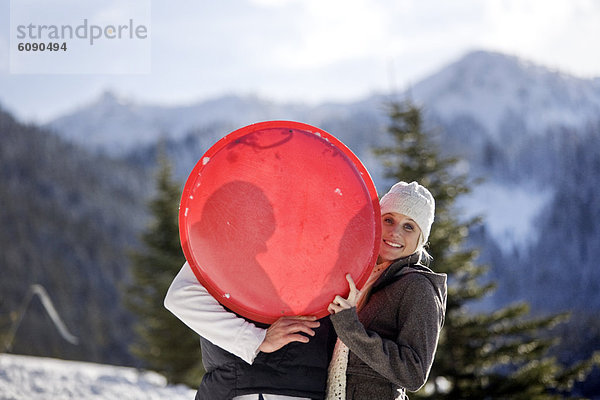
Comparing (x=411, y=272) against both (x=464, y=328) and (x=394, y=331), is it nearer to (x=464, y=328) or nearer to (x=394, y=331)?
(x=394, y=331)

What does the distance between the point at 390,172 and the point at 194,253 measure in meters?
6.74

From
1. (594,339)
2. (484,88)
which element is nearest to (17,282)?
(594,339)

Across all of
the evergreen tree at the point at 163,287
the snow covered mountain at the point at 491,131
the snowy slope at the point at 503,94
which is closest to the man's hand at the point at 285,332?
the evergreen tree at the point at 163,287

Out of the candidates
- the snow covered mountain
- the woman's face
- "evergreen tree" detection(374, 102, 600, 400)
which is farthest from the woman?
the snow covered mountain

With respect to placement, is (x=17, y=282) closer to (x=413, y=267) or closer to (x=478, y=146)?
(x=413, y=267)

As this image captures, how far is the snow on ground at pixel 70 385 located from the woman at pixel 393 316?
4867mm

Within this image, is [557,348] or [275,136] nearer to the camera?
[275,136]

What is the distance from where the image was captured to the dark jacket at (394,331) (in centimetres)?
207

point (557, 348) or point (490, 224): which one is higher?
point (557, 348)

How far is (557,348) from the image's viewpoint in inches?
1451

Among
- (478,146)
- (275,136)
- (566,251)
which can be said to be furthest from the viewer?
(478,146)

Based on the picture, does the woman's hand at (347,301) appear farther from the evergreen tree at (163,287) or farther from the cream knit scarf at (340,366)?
the evergreen tree at (163,287)

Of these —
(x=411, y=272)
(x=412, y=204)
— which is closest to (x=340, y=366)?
(x=411, y=272)

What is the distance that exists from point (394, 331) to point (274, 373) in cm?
54
